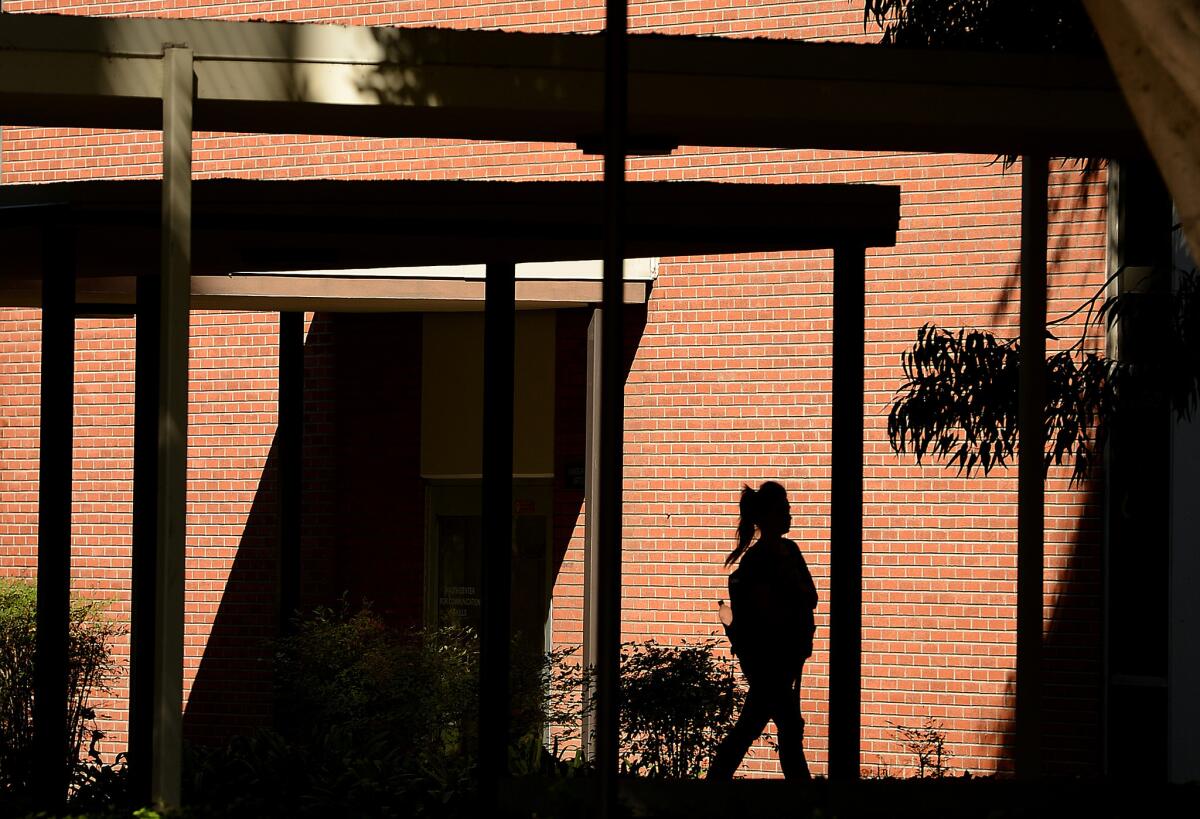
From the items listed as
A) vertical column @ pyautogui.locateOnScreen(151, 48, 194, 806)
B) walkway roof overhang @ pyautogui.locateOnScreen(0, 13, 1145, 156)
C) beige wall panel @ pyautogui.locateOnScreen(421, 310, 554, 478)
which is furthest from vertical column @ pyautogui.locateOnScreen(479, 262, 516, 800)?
beige wall panel @ pyautogui.locateOnScreen(421, 310, 554, 478)

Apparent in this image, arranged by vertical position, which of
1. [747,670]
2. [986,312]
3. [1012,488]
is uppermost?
[986,312]

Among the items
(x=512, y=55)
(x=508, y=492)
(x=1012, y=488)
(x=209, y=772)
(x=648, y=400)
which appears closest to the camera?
(x=512, y=55)

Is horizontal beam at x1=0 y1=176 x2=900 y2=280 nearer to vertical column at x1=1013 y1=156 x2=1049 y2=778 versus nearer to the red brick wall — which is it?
vertical column at x1=1013 y1=156 x2=1049 y2=778

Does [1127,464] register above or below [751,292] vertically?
below

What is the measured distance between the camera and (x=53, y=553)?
590cm

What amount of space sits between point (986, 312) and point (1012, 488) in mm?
1237

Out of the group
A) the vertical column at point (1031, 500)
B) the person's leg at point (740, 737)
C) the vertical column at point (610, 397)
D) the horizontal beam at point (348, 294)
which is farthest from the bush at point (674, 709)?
the vertical column at point (610, 397)

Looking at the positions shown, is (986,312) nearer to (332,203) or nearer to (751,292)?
(751,292)

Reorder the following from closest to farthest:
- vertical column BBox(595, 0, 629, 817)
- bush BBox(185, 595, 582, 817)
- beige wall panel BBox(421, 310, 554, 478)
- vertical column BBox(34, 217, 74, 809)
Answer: vertical column BBox(595, 0, 629, 817)
vertical column BBox(34, 217, 74, 809)
bush BBox(185, 595, 582, 817)
beige wall panel BBox(421, 310, 554, 478)

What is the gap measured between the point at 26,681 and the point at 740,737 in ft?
14.2

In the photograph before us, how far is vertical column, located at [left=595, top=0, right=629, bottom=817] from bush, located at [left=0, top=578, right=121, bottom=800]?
15.0 ft

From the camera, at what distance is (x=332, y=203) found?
20.9ft

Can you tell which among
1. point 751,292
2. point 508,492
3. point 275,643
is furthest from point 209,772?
point 751,292

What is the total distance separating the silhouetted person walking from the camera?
758 centimetres
